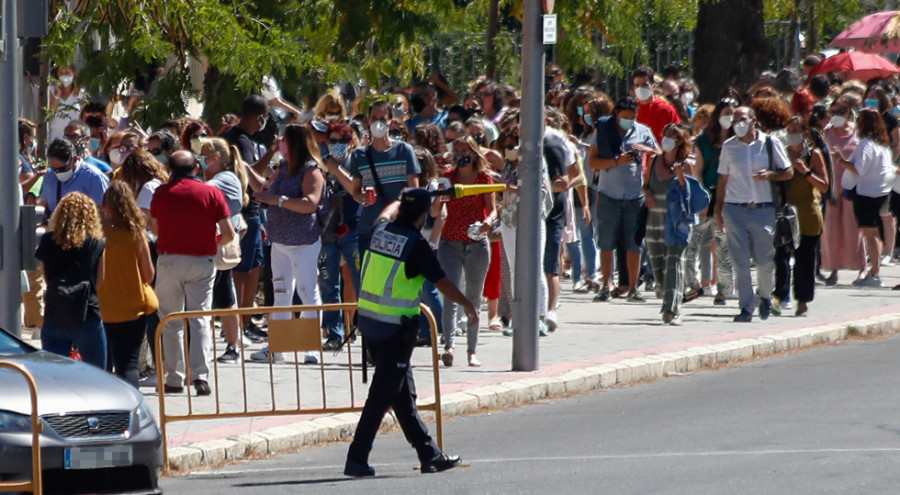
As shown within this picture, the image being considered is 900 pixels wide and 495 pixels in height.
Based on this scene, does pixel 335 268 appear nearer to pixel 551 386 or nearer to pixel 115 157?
pixel 115 157

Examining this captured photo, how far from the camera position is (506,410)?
37.4 ft

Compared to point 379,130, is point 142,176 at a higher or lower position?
lower

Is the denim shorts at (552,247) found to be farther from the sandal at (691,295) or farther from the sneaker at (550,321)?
the sandal at (691,295)

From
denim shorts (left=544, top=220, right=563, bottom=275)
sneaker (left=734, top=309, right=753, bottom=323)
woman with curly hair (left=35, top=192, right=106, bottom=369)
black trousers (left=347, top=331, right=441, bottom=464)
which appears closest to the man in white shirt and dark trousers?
sneaker (left=734, top=309, right=753, bottom=323)

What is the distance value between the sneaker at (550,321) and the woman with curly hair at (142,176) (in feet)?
12.8

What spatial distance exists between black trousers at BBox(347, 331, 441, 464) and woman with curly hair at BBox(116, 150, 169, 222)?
3.51 meters

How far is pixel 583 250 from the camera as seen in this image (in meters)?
17.4

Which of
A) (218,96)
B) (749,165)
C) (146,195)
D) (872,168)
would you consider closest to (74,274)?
(146,195)

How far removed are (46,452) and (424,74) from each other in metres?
18.7

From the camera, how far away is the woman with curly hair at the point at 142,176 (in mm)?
11898

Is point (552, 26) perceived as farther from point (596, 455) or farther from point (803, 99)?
point (803, 99)

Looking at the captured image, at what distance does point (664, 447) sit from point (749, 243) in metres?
5.76

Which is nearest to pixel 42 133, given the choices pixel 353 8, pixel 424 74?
pixel 353 8

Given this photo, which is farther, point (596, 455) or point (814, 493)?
point (596, 455)
